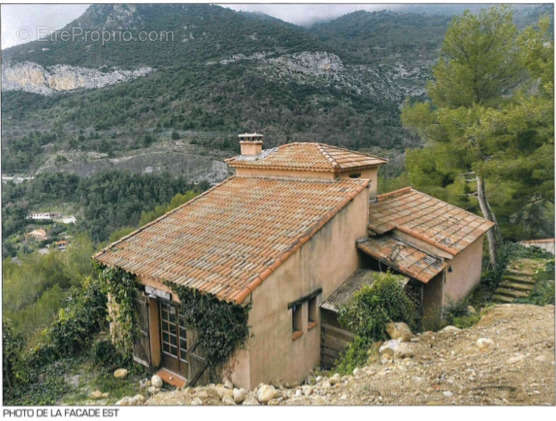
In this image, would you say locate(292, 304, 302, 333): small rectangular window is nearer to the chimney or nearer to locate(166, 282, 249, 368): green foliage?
locate(166, 282, 249, 368): green foliage

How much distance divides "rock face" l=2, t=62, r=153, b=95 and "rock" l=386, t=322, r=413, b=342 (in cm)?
2905

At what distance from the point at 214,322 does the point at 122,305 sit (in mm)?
3150

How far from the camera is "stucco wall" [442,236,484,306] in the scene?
36.0ft

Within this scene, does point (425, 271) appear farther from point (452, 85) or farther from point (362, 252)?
point (452, 85)

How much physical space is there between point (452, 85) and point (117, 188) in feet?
97.2

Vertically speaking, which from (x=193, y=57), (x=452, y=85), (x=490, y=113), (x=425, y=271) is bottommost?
(x=425, y=271)

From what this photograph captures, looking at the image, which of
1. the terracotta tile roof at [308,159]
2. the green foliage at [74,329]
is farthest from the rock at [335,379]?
the green foliage at [74,329]

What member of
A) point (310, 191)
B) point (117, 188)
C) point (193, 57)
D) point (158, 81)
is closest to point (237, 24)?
point (193, 57)

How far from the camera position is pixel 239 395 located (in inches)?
276

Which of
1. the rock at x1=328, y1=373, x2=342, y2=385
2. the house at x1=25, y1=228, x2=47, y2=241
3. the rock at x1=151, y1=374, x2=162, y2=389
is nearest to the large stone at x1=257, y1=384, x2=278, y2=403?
the rock at x1=328, y1=373, x2=342, y2=385

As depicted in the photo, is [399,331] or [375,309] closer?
[399,331]

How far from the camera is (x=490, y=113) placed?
1350 cm

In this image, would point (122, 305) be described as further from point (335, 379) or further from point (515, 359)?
point (515, 359)

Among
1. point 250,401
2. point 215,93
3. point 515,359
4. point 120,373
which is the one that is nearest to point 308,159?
point 250,401
